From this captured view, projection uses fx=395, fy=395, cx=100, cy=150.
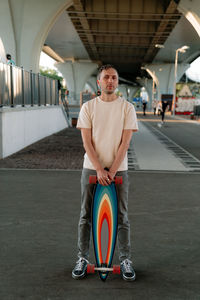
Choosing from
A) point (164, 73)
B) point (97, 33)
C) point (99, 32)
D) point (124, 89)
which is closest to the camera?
point (99, 32)

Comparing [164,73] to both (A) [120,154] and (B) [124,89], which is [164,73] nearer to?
(A) [120,154]

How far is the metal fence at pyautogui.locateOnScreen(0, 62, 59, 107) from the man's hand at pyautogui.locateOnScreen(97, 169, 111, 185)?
27.9ft

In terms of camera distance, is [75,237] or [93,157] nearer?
[93,157]

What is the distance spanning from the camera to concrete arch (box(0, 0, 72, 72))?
23203mm

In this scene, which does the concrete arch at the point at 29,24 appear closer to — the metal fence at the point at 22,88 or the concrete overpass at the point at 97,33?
the concrete overpass at the point at 97,33

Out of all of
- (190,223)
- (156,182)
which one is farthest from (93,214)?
(156,182)

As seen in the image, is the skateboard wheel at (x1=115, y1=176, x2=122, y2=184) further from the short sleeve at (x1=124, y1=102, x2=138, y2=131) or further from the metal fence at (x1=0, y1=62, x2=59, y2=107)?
the metal fence at (x1=0, y1=62, x2=59, y2=107)

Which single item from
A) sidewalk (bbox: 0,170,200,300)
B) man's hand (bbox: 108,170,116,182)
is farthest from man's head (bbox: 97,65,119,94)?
sidewalk (bbox: 0,170,200,300)

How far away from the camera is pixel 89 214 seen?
366cm

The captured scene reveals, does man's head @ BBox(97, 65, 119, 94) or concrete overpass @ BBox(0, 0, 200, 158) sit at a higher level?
concrete overpass @ BBox(0, 0, 200, 158)

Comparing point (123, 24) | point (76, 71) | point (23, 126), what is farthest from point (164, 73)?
point (23, 126)

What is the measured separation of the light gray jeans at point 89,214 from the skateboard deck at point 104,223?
13 centimetres

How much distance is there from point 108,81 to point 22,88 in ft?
35.9

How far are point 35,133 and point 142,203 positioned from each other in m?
9.66
